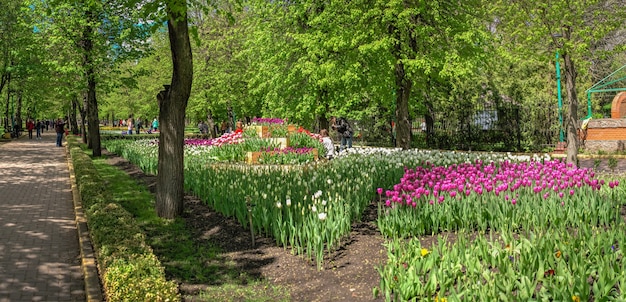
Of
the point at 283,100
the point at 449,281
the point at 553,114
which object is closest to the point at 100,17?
the point at 283,100

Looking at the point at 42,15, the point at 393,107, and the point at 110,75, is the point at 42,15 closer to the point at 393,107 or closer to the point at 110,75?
the point at 110,75

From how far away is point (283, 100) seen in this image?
2378 centimetres

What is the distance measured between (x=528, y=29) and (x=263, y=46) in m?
13.9

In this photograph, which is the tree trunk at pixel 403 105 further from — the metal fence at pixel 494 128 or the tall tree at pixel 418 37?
the metal fence at pixel 494 128

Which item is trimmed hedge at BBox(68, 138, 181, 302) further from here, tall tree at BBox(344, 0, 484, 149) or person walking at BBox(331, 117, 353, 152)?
person walking at BBox(331, 117, 353, 152)

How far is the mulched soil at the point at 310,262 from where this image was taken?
481 cm

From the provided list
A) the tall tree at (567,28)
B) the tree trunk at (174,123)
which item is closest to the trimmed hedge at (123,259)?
the tree trunk at (174,123)

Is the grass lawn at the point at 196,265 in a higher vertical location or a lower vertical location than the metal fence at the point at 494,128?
lower

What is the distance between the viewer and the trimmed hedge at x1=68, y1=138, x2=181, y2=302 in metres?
4.58

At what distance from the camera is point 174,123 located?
26.3ft

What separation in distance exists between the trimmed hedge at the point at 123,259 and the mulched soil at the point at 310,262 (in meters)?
0.47

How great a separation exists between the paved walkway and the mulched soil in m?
1.58

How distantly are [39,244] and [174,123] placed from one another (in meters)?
2.59

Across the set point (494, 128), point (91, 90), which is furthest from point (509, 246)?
point (91, 90)
